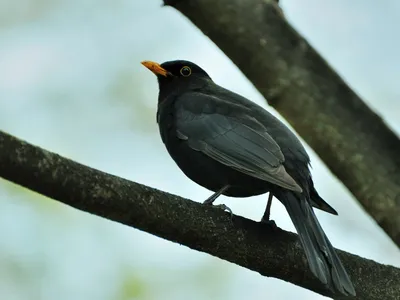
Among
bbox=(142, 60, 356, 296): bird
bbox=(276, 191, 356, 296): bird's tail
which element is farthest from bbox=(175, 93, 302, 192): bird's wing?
bbox=(276, 191, 356, 296): bird's tail

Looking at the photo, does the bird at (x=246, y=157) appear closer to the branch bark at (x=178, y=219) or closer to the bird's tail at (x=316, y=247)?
the bird's tail at (x=316, y=247)

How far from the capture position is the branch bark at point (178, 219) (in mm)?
2756

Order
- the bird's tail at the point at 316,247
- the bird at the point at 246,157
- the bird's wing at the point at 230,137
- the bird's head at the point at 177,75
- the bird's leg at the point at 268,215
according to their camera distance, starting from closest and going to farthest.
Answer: the bird's tail at the point at 316,247, the bird at the point at 246,157, the bird's leg at the point at 268,215, the bird's wing at the point at 230,137, the bird's head at the point at 177,75

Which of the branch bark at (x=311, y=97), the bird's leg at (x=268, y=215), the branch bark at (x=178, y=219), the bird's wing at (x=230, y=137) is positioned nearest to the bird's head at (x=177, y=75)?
the bird's wing at (x=230, y=137)

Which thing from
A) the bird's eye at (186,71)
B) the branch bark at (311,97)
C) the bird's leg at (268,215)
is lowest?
the bird's leg at (268,215)

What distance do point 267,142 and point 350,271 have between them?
3.07ft

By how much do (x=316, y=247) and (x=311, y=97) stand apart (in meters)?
0.75

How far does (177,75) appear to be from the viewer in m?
5.70

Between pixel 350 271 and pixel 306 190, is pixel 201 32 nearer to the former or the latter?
pixel 306 190

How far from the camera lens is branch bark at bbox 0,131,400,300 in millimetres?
2756

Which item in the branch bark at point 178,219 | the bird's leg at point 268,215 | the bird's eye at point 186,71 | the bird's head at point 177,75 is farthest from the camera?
the bird's eye at point 186,71

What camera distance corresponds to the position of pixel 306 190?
169 inches

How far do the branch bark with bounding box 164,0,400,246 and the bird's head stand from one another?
63.5 inches

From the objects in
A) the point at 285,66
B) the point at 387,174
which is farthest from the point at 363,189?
the point at 285,66
